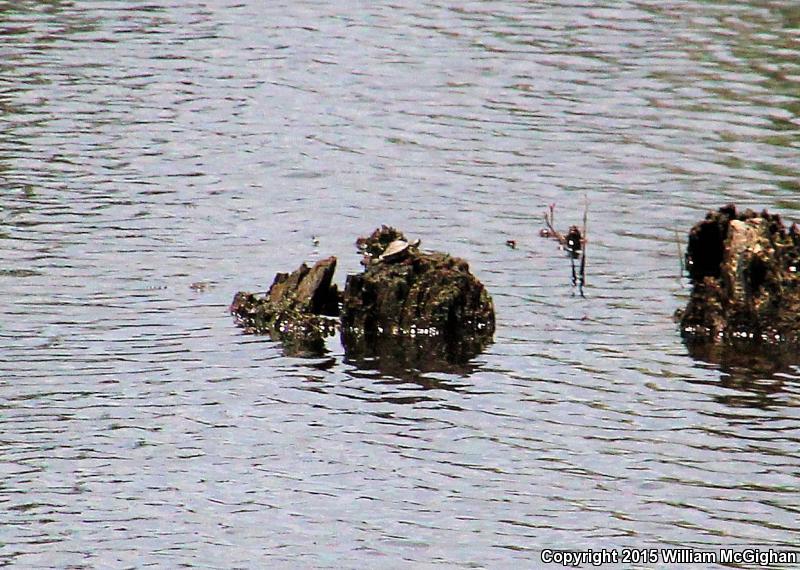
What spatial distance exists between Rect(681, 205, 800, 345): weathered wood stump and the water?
0.67m

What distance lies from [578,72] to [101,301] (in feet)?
58.0

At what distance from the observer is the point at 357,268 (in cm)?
2467

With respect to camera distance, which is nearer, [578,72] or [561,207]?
[561,207]

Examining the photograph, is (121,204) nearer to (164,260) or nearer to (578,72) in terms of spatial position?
(164,260)

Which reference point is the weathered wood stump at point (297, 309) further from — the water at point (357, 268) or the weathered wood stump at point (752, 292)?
the weathered wood stump at point (752, 292)

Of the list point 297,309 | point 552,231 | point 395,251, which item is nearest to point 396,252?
point 395,251

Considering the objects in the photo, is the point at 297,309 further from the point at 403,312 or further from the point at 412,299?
the point at 412,299

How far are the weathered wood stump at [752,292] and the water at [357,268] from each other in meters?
0.67

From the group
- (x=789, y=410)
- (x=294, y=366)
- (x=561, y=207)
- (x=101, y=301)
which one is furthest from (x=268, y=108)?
(x=789, y=410)

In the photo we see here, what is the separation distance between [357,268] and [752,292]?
6268 mm

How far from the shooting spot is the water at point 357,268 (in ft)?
52.4

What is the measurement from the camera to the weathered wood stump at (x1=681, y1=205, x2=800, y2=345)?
20688 millimetres

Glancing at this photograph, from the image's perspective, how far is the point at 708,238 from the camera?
23141 millimetres

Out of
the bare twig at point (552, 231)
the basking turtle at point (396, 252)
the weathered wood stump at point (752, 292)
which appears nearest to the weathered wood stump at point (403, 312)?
the basking turtle at point (396, 252)
